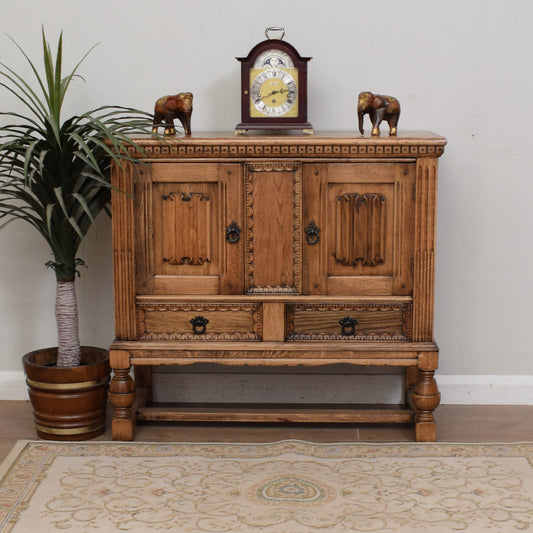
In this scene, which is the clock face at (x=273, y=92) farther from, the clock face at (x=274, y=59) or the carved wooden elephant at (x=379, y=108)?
the carved wooden elephant at (x=379, y=108)

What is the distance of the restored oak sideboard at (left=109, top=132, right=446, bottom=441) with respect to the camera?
304 centimetres

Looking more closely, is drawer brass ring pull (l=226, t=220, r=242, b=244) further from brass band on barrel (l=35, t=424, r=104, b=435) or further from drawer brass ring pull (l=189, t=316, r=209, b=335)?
brass band on barrel (l=35, t=424, r=104, b=435)

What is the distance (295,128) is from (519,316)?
1.36 m

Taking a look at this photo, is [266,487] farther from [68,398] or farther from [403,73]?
[403,73]

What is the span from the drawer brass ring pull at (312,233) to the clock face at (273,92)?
48 cm

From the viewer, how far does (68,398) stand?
319 cm

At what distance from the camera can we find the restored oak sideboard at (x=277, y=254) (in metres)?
3.04

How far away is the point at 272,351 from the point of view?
3121 mm

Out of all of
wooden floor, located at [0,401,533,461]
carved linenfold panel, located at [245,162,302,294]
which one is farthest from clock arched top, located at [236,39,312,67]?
wooden floor, located at [0,401,533,461]

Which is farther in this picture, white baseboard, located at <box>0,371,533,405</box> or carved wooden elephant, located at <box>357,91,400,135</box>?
white baseboard, located at <box>0,371,533,405</box>

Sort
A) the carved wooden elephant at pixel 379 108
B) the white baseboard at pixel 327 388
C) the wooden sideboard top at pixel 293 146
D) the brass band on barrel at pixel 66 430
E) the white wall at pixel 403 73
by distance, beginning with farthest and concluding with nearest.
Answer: the white baseboard at pixel 327 388 → the white wall at pixel 403 73 → the brass band on barrel at pixel 66 430 → the carved wooden elephant at pixel 379 108 → the wooden sideboard top at pixel 293 146

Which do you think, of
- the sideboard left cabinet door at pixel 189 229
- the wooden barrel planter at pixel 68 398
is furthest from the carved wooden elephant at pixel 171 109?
the wooden barrel planter at pixel 68 398

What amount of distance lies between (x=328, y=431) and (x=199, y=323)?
0.73 metres

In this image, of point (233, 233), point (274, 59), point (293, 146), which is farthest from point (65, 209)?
point (274, 59)
